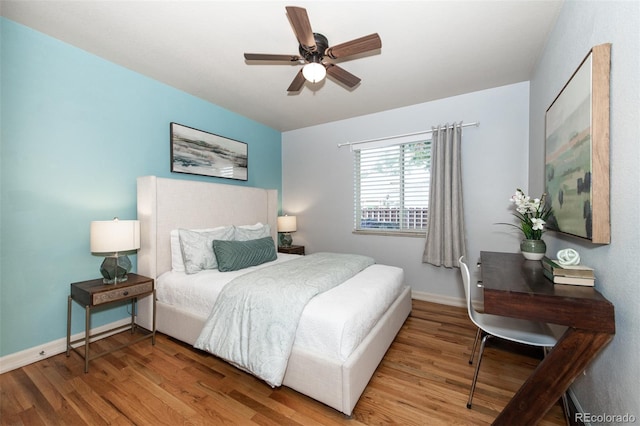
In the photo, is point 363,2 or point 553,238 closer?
point 363,2

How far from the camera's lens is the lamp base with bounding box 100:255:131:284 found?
2191 millimetres

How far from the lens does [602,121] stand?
1240mm

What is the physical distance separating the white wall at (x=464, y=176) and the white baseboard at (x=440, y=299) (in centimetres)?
1

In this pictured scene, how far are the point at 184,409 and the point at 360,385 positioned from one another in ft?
3.58

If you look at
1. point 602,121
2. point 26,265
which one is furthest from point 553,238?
point 26,265

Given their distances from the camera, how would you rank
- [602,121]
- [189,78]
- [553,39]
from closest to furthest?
[602,121], [553,39], [189,78]

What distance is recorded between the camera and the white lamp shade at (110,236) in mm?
2070

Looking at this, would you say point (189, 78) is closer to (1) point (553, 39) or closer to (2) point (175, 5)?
(2) point (175, 5)

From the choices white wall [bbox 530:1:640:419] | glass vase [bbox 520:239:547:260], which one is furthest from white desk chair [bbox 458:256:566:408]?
glass vase [bbox 520:239:547:260]

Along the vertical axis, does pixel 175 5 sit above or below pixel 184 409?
above

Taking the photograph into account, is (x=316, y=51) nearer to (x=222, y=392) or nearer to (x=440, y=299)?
(x=222, y=392)

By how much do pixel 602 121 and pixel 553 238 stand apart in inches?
46.5

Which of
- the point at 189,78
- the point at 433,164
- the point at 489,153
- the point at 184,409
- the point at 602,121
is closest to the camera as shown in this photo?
the point at 602,121

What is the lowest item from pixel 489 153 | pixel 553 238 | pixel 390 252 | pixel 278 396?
pixel 278 396
